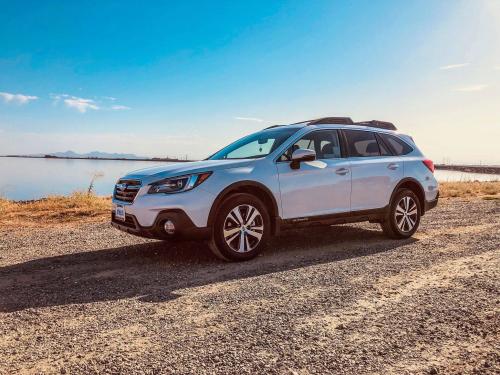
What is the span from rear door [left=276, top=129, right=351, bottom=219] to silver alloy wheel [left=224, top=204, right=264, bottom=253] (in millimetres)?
482

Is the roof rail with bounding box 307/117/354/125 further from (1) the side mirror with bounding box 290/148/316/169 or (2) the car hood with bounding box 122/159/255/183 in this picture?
(2) the car hood with bounding box 122/159/255/183

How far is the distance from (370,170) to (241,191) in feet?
7.82

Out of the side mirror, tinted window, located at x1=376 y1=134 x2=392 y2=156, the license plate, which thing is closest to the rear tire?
tinted window, located at x1=376 y1=134 x2=392 y2=156

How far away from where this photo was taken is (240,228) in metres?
5.59

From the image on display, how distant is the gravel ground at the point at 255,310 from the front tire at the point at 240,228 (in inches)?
8.0

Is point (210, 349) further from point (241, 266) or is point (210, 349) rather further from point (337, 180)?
point (337, 180)

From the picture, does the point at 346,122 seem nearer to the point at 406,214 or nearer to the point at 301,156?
the point at 301,156

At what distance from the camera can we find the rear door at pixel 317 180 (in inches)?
236

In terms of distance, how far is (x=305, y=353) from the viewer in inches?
114

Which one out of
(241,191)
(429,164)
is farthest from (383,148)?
(241,191)

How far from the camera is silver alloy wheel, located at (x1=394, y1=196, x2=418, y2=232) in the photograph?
23.8 ft

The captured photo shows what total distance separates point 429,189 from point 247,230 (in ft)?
12.6

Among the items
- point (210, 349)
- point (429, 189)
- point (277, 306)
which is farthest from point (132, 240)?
point (429, 189)

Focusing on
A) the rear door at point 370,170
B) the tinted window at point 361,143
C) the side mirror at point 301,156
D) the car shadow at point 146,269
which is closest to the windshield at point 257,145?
the side mirror at point 301,156
